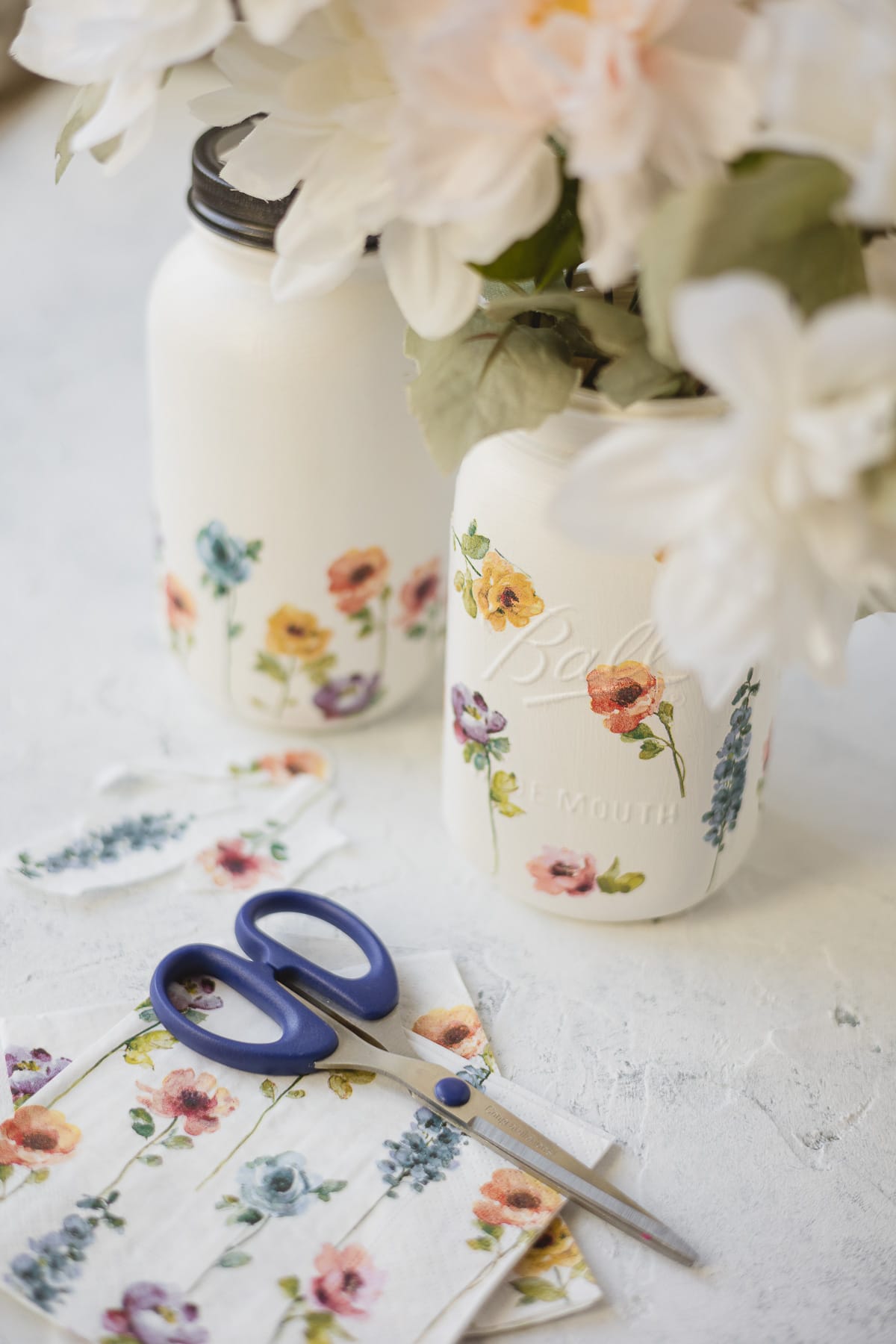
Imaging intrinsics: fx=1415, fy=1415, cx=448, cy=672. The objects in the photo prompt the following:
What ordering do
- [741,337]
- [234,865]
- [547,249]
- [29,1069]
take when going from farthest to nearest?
[234,865] → [29,1069] → [547,249] → [741,337]

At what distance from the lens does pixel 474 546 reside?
1.66ft

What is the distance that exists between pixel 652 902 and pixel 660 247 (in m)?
0.31

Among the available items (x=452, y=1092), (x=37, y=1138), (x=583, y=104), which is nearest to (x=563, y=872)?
(x=452, y=1092)

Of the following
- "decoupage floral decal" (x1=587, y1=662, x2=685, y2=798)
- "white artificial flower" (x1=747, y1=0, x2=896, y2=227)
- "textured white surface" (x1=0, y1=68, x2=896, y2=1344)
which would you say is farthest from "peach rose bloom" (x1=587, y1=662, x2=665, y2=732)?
"white artificial flower" (x1=747, y1=0, x2=896, y2=227)

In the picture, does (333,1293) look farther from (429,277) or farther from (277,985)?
(429,277)

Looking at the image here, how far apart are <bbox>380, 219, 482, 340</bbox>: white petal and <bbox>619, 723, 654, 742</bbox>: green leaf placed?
19cm

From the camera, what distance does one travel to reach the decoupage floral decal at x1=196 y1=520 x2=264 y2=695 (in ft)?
2.01

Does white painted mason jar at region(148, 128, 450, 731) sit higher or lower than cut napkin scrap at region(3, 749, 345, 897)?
higher

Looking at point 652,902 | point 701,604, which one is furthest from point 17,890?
point 701,604

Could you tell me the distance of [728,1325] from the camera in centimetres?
43

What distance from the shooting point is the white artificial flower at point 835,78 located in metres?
0.28

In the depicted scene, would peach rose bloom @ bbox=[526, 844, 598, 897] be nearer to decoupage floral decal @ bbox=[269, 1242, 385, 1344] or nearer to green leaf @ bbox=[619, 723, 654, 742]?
green leaf @ bbox=[619, 723, 654, 742]

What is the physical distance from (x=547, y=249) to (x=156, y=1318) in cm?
32

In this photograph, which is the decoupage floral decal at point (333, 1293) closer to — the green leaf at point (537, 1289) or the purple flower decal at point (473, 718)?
the green leaf at point (537, 1289)
